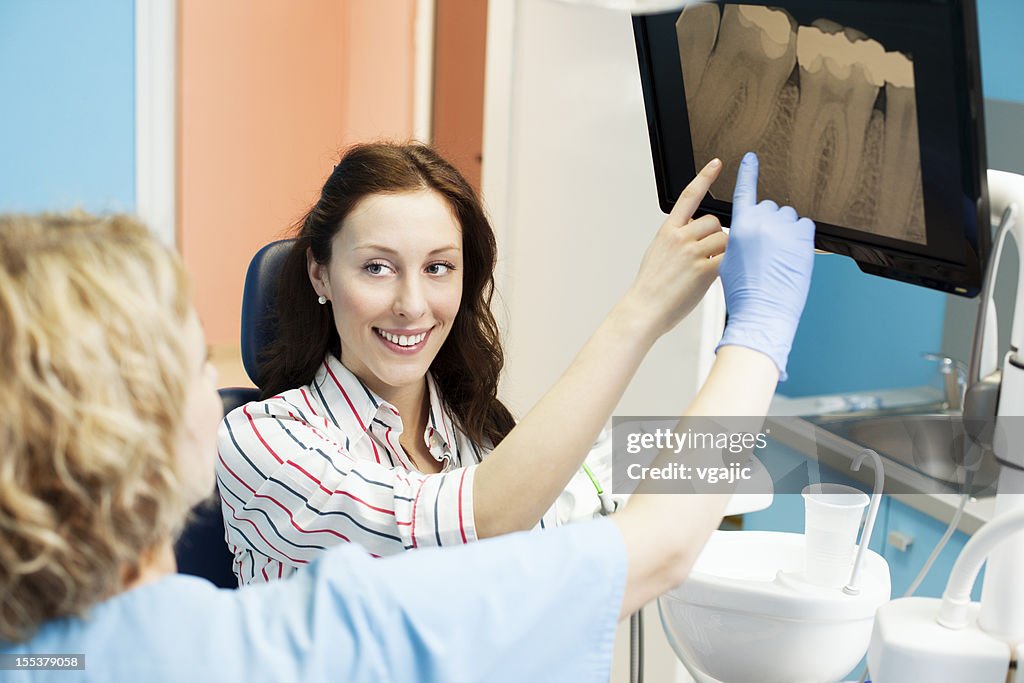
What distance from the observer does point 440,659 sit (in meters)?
0.77

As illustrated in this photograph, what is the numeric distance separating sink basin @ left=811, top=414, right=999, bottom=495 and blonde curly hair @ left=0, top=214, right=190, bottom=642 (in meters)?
1.18

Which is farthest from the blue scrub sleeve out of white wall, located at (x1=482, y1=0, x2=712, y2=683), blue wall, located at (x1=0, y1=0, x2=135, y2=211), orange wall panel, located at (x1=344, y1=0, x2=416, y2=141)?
orange wall panel, located at (x1=344, y1=0, x2=416, y2=141)

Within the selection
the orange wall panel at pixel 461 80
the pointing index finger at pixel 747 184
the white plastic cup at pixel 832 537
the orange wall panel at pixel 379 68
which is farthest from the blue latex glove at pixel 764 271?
the orange wall panel at pixel 379 68

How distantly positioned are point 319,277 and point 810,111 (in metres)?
0.76

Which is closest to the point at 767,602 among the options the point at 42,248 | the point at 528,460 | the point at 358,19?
the point at 528,460

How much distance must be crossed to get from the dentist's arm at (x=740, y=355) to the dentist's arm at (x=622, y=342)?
0.07 meters

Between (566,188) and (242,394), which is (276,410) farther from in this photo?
(566,188)

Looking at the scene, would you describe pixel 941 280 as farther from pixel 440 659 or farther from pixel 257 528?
pixel 257 528

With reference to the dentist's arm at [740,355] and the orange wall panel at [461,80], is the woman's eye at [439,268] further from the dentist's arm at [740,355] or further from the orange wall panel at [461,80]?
the orange wall panel at [461,80]

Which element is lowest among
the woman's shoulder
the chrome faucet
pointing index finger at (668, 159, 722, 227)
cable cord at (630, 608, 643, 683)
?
cable cord at (630, 608, 643, 683)

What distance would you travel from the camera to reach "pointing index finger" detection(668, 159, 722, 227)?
42.7 inches

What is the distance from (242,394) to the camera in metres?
1.53

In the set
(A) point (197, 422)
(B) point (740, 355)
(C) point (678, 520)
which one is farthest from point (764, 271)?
(A) point (197, 422)

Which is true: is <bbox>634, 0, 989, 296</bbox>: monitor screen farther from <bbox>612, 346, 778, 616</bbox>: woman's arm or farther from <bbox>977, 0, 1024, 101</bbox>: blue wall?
<bbox>977, 0, 1024, 101</bbox>: blue wall
